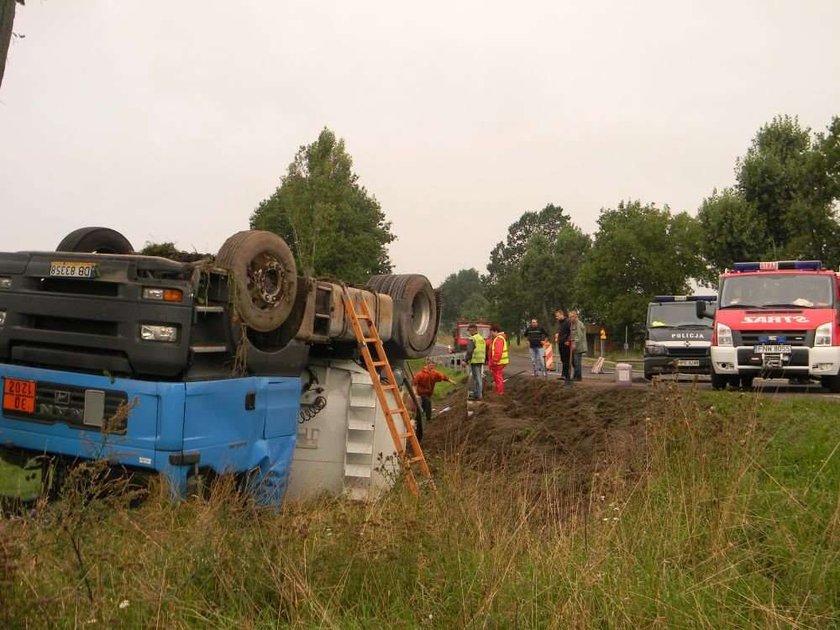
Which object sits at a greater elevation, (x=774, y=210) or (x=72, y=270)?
(x=774, y=210)

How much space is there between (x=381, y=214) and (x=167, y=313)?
164 ft

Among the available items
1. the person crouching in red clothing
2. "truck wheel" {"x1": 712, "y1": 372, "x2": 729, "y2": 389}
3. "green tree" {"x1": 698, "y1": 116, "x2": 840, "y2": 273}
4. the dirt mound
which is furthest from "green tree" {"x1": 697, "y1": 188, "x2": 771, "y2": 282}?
"truck wheel" {"x1": 712, "y1": 372, "x2": 729, "y2": 389}

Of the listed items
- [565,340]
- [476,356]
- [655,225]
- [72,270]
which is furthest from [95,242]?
[655,225]

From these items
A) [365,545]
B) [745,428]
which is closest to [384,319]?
[745,428]

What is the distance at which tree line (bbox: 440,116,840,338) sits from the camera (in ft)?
108

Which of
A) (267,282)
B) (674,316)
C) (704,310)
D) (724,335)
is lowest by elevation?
(724,335)

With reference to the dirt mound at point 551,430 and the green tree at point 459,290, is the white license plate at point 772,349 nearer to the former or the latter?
the dirt mound at point 551,430

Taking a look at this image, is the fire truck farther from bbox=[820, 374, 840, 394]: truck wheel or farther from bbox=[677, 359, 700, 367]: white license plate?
bbox=[677, 359, 700, 367]: white license plate

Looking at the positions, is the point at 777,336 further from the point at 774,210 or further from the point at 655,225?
the point at 655,225

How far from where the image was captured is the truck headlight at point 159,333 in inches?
204

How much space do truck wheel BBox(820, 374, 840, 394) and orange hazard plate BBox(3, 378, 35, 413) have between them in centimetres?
1030

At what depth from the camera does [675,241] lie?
56.7 m

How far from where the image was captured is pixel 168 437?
5051 mm

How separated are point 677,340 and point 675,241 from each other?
41565 millimetres
